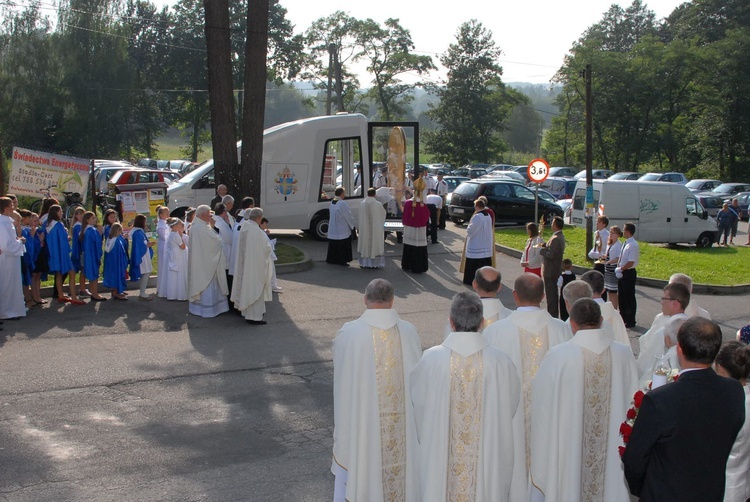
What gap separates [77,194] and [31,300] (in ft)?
19.8

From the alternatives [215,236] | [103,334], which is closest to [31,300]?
[103,334]

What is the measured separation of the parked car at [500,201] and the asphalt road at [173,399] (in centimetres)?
1213

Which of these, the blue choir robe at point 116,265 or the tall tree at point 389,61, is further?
the tall tree at point 389,61

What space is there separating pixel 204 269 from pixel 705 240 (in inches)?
722

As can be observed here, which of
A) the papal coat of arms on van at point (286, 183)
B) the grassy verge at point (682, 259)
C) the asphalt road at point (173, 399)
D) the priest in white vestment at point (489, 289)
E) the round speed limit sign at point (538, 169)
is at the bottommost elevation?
the asphalt road at point (173, 399)

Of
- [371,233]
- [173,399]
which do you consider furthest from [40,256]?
[371,233]

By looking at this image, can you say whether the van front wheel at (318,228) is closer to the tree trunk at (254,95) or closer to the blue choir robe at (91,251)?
the tree trunk at (254,95)

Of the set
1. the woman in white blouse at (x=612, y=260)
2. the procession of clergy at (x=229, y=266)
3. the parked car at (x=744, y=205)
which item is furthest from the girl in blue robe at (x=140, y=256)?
the parked car at (x=744, y=205)

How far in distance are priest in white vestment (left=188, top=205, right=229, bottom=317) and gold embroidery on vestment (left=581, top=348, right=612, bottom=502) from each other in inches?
339

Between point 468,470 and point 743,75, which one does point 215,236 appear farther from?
point 743,75

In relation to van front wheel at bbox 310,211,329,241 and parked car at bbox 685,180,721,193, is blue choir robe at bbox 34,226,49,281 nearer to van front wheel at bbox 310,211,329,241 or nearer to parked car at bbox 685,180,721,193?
van front wheel at bbox 310,211,329,241

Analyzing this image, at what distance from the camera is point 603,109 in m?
55.9

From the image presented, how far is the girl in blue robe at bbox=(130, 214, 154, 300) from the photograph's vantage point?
13914 mm

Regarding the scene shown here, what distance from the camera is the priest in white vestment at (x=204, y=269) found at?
12.9m
